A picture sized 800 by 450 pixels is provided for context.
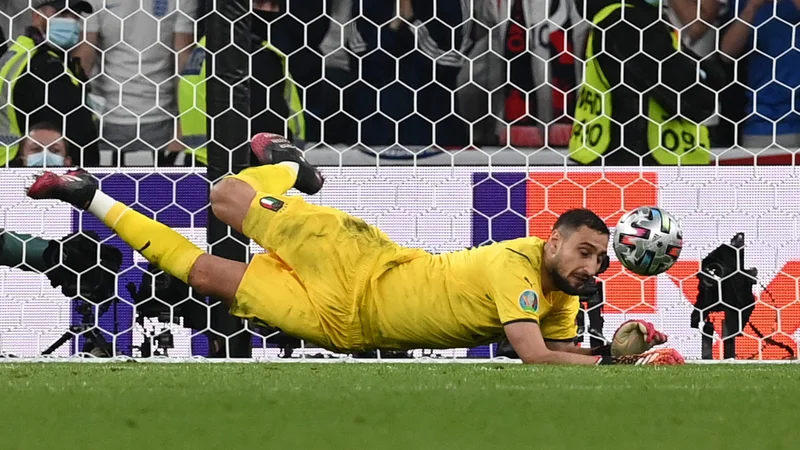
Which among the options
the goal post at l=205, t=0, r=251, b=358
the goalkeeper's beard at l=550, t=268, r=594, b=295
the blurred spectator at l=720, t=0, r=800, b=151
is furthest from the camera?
the blurred spectator at l=720, t=0, r=800, b=151

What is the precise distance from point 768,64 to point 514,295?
119cm

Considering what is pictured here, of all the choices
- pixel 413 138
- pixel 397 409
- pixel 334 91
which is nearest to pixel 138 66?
pixel 334 91

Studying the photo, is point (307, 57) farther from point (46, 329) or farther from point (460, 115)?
point (46, 329)

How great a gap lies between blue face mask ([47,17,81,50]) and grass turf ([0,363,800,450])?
1.21 meters

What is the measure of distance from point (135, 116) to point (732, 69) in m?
1.54

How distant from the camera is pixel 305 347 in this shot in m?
3.37

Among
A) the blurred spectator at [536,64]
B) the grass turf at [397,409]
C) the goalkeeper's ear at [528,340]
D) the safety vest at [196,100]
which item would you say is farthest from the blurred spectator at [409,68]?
the grass turf at [397,409]

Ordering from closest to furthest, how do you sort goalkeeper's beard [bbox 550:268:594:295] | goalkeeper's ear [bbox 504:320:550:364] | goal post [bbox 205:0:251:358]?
1. goalkeeper's ear [bbox 504:320:550:364]
2. goalkeeper's beard [bbox 550:268:594:295]
3. goal post [bbox 205:0:251:358]

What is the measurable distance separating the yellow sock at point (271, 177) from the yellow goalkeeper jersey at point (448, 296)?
0.36 m

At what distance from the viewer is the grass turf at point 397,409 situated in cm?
124

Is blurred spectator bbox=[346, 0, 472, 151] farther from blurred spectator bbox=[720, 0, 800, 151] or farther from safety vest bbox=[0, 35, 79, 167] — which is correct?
safety vest bbox=[0, 35, 79, 167]

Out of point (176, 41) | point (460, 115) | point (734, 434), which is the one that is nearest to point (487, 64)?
point (460, 115)

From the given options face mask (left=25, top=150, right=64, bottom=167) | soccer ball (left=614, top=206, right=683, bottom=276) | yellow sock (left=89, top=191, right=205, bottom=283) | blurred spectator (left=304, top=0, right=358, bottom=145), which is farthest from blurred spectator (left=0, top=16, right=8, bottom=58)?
soccer ball (left=614, top=206, right=683, bottom=276)

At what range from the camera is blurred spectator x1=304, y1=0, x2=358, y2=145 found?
130 inches
